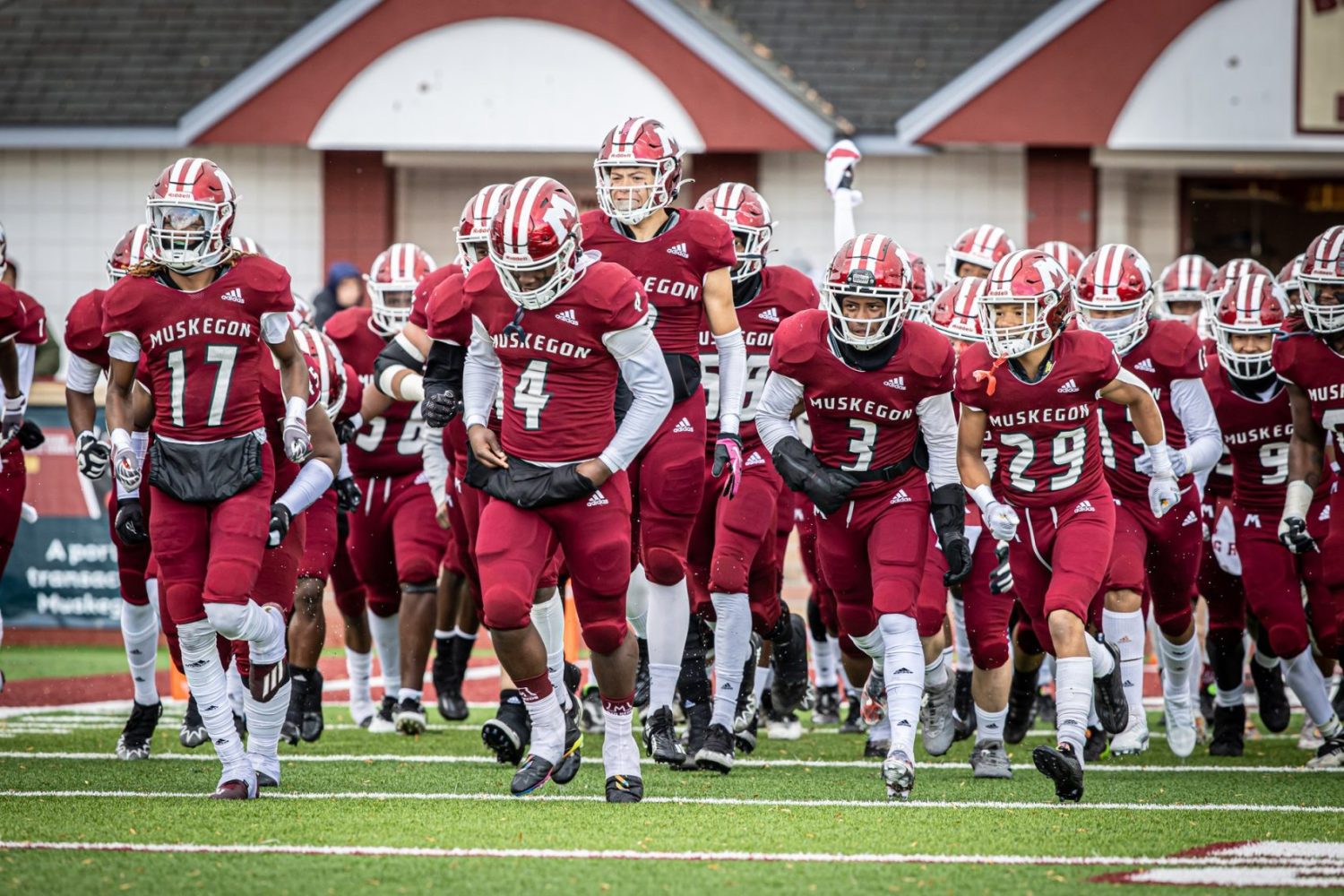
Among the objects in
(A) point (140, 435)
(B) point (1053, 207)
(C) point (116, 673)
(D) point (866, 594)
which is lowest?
(C) point (116, 673)

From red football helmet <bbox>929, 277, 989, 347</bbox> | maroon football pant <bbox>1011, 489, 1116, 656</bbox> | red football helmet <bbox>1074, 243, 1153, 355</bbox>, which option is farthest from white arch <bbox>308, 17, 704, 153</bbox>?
maroon football pant <bbox>1011, 489, 1116, 656</bbox>

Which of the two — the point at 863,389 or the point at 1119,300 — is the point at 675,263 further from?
the point at 1119,300

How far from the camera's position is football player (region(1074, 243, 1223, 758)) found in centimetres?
800

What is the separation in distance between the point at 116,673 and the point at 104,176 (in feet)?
20.6

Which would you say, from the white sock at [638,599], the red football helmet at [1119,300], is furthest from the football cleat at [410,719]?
the red football helmet at [1119,300]

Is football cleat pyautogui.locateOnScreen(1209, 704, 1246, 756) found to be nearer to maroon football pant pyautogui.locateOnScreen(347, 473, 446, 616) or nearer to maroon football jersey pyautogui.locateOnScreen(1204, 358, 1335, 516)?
maroon football jersey pyautogui.locateOnScreen(1204, 358, 1335, 516)

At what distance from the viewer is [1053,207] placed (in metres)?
15.6

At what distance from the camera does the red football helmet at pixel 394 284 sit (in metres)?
9.09

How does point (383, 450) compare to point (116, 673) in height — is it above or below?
above

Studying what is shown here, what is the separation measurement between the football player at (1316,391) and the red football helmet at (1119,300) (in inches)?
22.7

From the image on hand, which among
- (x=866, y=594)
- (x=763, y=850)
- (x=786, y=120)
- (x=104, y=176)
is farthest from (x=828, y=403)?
(x=104, y=176)

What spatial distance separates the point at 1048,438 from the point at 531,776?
2.36m

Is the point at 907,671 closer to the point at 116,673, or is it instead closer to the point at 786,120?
the point at 116,673

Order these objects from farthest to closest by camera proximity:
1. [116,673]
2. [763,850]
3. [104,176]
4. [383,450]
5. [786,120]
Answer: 1. [104,176]
2. [786,120]
3. [116,673]
4. [383,450]
5. [763,850]
